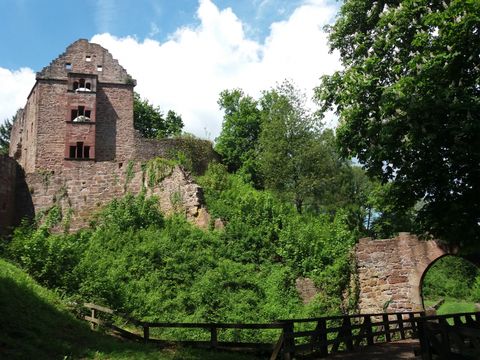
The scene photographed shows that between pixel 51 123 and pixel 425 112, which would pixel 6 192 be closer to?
pixel 51 123

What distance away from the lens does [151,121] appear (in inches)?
1759

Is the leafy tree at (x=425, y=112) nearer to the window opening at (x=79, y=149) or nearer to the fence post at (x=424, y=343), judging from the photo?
the fence post at (x=424, y=343)

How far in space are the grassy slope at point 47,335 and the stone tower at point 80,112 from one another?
18655 mm

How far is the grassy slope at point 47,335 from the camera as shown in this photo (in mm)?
8570

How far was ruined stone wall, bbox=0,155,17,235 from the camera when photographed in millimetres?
22172

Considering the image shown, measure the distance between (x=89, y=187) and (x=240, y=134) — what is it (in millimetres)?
13292

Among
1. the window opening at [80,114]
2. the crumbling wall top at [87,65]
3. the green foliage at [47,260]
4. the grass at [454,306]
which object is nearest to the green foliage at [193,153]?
the window opening at [80,114]

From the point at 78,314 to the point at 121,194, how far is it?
12004 mm

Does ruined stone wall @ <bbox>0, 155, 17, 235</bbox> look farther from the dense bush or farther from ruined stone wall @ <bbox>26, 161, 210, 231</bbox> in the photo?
the dense bush

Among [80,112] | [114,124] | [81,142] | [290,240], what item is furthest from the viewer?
[114,124]

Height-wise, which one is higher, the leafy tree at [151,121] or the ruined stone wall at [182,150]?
the leafy tree at [151,121]

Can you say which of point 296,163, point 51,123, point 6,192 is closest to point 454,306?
point 296,163

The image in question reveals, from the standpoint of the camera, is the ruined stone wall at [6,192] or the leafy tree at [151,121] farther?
the leafy tree at [151,121]

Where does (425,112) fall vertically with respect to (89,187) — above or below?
below
